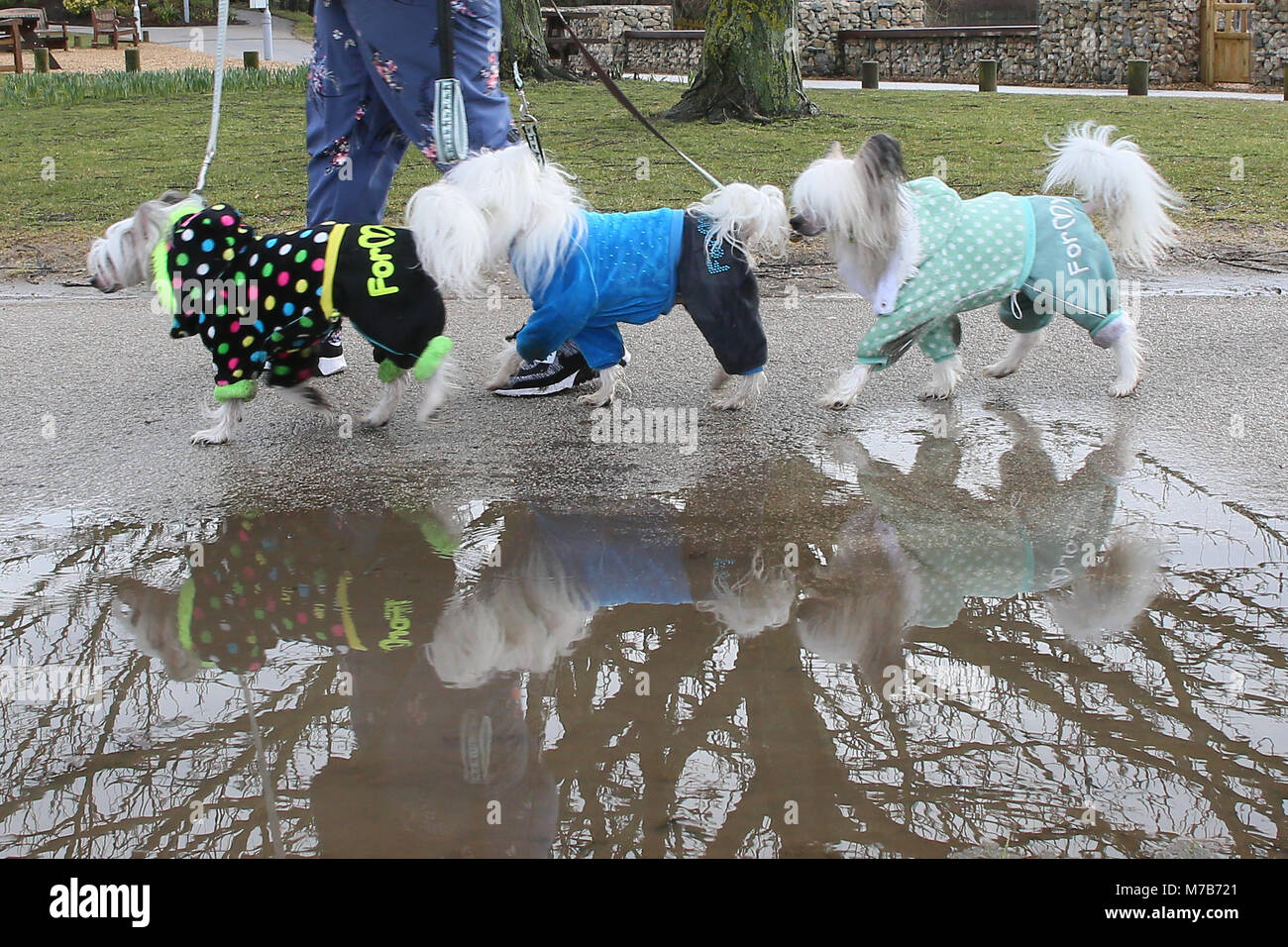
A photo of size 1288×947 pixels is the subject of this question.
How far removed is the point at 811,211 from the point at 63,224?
5918mm

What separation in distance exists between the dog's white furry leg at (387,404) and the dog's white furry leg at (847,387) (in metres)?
1.68

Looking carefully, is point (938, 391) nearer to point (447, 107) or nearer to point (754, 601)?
point (754, 601)

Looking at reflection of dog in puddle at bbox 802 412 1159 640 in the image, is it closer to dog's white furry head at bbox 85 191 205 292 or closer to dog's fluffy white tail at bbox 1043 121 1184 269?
dog's fluffy white tail at bbox 1043 121 1184 269

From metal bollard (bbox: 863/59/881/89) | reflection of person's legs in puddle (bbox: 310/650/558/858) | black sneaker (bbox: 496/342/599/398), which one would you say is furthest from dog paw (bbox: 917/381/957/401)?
metal bollard (bbox: 863/59/881/89)

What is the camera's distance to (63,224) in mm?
8164

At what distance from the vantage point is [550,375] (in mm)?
5125

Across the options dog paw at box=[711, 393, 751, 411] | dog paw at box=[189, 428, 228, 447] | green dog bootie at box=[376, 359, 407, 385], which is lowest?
dog paw at box=[189, 428, 228, 447]

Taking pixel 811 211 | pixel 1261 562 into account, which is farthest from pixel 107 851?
pixel 811 211

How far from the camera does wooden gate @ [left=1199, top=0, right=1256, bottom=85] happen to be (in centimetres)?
Answer: 2244

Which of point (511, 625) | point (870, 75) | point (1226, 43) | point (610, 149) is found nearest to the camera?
point (511, 625)

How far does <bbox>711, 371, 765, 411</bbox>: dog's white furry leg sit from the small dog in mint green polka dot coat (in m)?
0.28

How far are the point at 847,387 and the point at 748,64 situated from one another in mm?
9290

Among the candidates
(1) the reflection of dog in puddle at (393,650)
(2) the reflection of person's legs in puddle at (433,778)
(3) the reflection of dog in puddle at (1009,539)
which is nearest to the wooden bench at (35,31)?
(1) the reflection of dog in puddle at (393,650)

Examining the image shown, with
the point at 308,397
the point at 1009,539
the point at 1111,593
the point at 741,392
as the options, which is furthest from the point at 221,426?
the point at 1111,593
